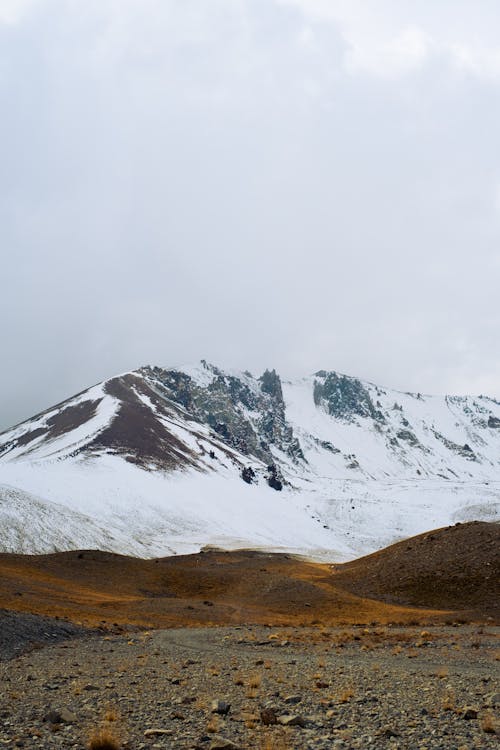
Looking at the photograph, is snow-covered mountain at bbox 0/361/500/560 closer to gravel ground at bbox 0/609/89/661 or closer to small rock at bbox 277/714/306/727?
gravel ground at bbox 0/609/89/661

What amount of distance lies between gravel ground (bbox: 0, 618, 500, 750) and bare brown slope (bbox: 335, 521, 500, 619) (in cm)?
1793

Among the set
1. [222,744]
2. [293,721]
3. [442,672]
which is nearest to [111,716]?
[222,744]

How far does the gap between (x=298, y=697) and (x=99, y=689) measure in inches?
196

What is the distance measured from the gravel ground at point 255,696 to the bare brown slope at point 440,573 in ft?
58.8

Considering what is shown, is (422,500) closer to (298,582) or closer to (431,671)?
(298,582)

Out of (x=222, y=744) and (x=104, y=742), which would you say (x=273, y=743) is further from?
(x=104, y=742)

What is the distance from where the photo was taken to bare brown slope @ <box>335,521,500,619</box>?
38.8 m

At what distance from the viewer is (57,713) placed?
11086mm

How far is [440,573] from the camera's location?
42219 millimetres

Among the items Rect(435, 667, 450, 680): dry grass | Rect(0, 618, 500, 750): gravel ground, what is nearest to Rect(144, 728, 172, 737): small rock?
Rect(0, 618, 500, 750): gravel ground

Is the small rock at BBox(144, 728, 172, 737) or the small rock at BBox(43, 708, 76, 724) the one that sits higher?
the small rock at BBox(144, 728, 172, 737)

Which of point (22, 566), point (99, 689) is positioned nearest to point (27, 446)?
point (22, 566)

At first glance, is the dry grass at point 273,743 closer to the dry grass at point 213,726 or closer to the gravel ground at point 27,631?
the dry grass at point 213,726

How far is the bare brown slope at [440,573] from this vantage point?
38844 mm
